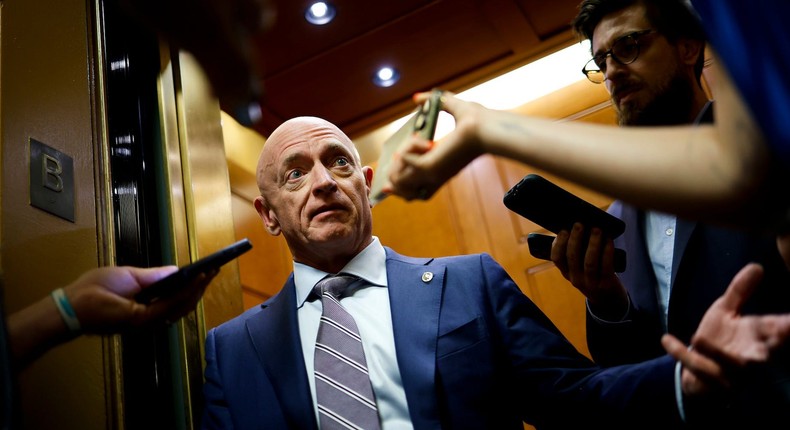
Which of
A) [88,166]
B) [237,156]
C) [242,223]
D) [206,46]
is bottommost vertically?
[206,46]

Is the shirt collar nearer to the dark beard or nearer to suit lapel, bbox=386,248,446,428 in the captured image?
suit lapel, bbox=386,248,446,428

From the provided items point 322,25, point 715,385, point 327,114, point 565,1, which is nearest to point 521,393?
point 715,385

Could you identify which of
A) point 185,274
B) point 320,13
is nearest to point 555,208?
point 185,274

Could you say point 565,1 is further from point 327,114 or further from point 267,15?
point 267,15

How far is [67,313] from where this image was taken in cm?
105

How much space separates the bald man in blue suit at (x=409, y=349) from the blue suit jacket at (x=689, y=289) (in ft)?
0.36

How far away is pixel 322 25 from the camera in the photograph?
10.5 ft

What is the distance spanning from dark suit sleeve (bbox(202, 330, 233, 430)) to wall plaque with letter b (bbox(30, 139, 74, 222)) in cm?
50

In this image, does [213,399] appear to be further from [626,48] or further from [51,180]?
[626,48]

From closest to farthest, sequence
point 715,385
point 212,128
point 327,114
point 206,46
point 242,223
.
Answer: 1. point 206,46
2. point 715,385
3. point 212,128
4. point 242,223
5. point 327,114

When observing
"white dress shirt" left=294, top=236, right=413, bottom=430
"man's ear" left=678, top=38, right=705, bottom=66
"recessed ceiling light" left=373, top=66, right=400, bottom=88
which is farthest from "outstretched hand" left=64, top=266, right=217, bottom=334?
"recessed ceiling light" left=373, top=66, right=400, bottom=88

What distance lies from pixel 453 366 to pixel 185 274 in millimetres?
686

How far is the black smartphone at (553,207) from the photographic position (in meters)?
1.46

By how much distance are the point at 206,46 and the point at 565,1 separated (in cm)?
310
